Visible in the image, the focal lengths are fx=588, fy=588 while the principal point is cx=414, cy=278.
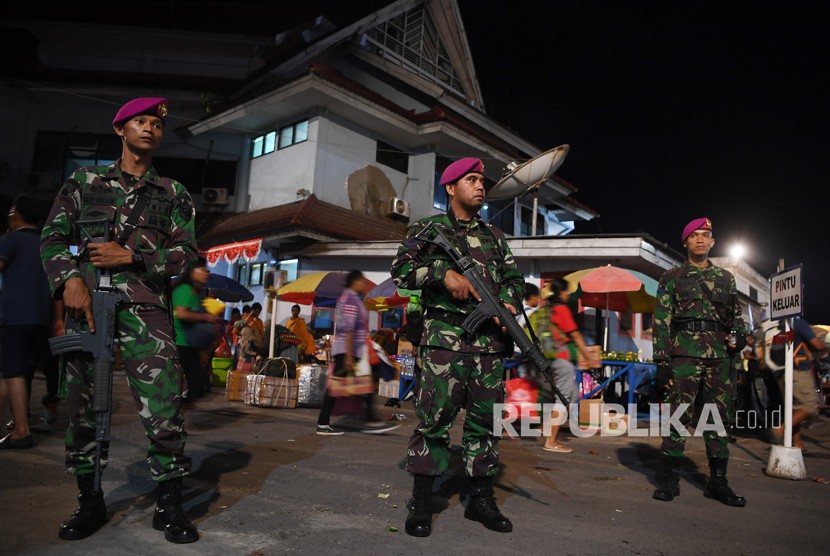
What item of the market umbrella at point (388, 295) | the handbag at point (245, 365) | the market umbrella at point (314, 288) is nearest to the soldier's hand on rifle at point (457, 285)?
the market umbrella at point (388, 295)

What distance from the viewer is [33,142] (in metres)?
20.3

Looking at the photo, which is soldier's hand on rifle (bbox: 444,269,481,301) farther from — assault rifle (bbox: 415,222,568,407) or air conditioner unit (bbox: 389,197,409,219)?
air conditioner unit (bbox: 389,197,409,219)

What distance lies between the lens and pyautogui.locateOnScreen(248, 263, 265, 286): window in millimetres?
18156

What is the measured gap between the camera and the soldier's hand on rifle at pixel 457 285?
340 centimetres

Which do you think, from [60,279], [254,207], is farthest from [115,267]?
[254,207]

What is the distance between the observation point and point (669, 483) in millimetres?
4586

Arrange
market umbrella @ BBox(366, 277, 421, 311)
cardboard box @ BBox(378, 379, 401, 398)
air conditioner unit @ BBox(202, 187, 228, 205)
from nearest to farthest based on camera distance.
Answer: cardboard box @ BBox(378, 379, 401, 398), market umbrella @ BBox(366, 277, 421, 311), air conditioner unit @ BBox(202, 187, 228, 205)

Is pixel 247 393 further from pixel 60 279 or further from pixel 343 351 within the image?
pixel 60 279

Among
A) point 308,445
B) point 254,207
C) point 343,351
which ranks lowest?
point 308,445

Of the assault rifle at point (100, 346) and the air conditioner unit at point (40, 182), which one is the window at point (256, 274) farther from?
the assault rifle at point (100, 346)

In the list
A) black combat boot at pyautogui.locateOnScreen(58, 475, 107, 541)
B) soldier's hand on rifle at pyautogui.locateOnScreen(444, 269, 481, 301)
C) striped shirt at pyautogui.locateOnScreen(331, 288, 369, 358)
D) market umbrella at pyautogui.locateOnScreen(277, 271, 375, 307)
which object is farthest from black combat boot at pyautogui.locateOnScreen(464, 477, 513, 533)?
market umbrella at pyautogui.locateOnScreen(277, 271, 375, 307)

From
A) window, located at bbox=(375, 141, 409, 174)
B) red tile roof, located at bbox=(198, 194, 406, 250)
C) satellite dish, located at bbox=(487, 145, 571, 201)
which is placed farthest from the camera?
window, located at bbox=(375, 141, 409, 174)

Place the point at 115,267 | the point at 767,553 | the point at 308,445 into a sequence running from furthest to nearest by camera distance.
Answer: the point at 308,445
the point at 767,553
the point at 115,267

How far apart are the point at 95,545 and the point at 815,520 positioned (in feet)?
15.0
